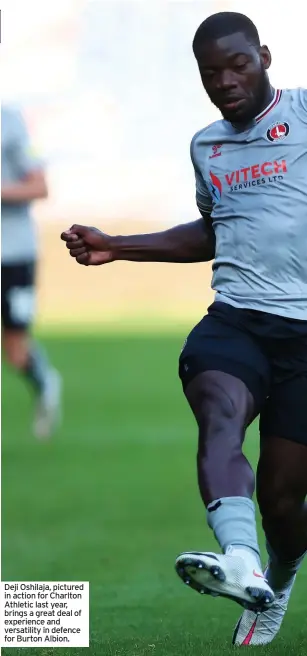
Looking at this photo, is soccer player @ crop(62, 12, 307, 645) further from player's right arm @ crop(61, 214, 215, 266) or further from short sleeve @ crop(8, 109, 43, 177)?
short sleeve @ crop(8, 109, 43, 177)

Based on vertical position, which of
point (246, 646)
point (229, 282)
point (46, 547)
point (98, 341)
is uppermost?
point (98, 341)

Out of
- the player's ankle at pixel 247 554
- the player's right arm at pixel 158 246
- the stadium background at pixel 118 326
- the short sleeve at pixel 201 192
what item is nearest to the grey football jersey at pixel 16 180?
the stadium background at pixel 118 326

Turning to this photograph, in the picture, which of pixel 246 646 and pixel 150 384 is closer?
pixel 246 646

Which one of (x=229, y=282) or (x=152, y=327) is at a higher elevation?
(x=152, y=327)

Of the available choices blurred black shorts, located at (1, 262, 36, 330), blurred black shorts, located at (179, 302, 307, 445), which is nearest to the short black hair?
blurred black shorts, located at (179, 302, 307, 445)

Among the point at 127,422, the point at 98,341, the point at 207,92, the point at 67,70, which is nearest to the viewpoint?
the point at 207,92

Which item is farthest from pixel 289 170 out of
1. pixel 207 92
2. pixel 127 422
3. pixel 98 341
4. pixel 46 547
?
pixel 98 341

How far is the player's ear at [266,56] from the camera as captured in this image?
15.5 ft

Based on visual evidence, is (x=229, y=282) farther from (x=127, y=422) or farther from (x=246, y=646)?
(x=127, y=422)

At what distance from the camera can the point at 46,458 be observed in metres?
13.7

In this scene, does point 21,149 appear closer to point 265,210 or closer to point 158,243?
point 158,243

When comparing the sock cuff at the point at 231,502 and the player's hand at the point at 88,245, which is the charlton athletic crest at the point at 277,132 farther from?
the sock cuff at the point at 231,502

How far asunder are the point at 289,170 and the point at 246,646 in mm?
1775

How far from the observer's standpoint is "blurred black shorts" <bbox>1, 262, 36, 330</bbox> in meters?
13.0
